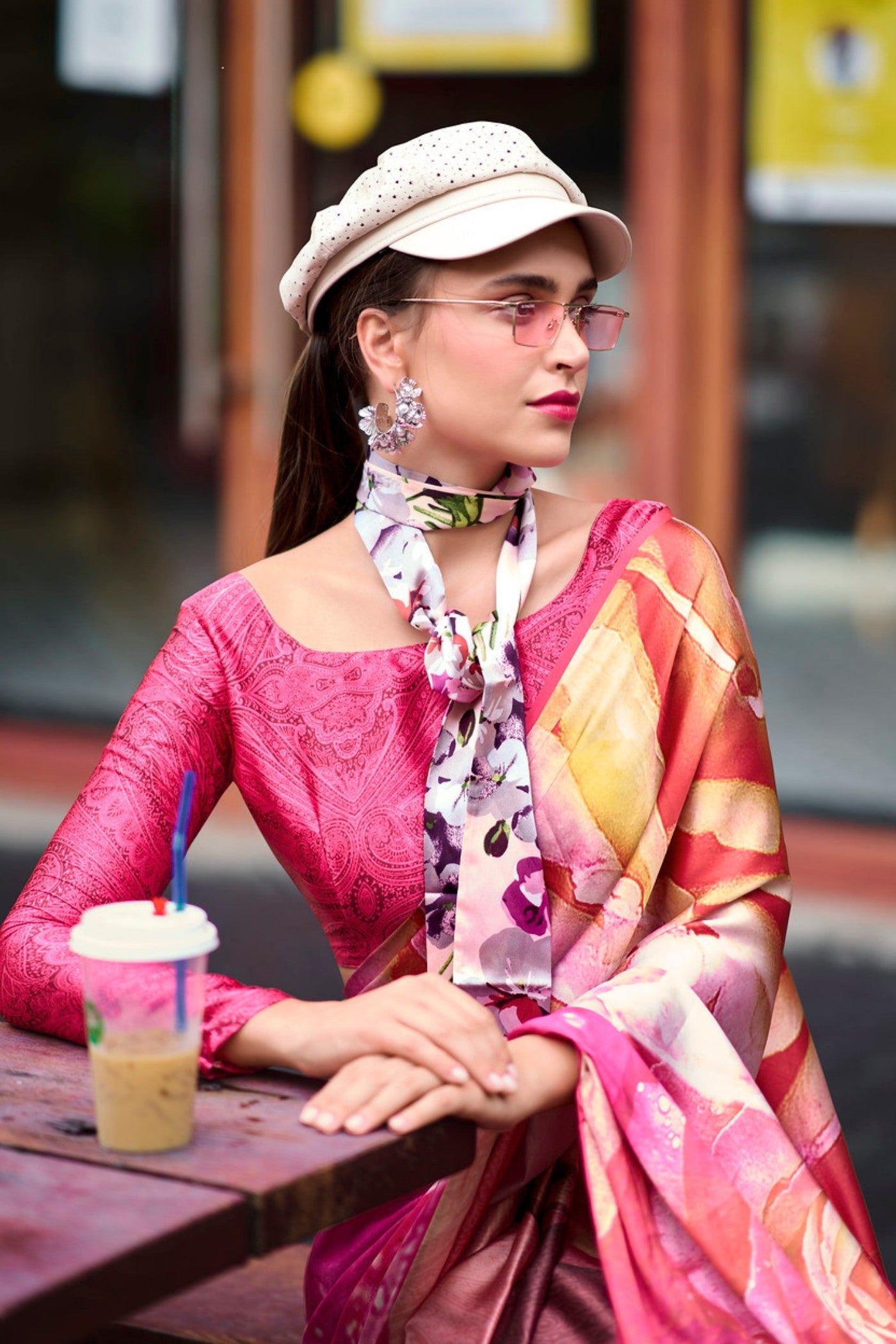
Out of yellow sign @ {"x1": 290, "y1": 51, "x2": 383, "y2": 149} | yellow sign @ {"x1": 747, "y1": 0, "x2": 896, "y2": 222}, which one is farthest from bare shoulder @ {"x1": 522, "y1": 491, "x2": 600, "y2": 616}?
yellow sign @ {"x1": 290, "y1": 51, "x2": 383, "y2": 149}

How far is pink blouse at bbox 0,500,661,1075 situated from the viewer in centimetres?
208

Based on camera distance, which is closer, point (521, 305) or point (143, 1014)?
point (143, 1014)

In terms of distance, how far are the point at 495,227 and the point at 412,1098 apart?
966 mm

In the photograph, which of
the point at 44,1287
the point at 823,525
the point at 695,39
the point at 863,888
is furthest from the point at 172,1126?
the point at 823,525

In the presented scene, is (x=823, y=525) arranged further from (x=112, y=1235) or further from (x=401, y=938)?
(x=112, y=1235)

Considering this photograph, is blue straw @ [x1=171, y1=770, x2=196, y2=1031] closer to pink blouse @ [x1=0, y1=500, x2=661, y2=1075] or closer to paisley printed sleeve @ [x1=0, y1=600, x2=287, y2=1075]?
paisley printed sleeve @ [x1=0, y1=600, x2=287, y2=1075]

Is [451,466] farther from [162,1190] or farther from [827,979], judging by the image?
[827,979]

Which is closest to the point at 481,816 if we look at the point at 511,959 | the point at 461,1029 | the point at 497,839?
the point at 497,839

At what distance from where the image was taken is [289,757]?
2154 mm

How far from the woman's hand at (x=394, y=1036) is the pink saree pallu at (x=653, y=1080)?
0.38 feet

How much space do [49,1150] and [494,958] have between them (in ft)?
2.27

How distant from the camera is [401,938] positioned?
2.16m

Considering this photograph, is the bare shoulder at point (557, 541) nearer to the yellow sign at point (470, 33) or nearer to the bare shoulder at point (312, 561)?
the bare shoulder at point (312, 561)

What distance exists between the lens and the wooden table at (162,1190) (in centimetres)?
128
